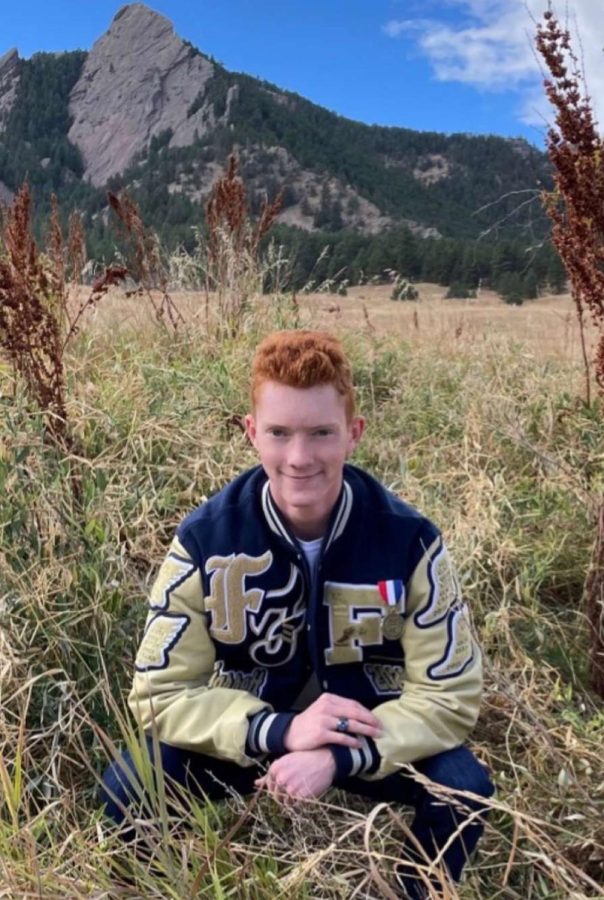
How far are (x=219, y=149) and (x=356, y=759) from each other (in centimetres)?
8528

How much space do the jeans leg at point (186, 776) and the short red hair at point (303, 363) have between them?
85 cm

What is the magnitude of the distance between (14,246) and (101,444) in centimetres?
92

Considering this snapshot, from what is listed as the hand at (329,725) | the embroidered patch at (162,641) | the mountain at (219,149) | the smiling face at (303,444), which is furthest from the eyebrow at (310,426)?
the mountain at (219,149)

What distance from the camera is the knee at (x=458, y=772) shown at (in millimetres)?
1966

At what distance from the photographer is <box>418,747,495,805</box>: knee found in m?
1.97

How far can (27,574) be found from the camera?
9.48ft

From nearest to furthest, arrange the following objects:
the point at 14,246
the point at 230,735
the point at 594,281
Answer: the point at 230,735 → the point at 594,281 → the point at 14,246

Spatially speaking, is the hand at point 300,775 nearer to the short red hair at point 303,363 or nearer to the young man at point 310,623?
the young man at point 310,623

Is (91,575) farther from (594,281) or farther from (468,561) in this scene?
(594,281)

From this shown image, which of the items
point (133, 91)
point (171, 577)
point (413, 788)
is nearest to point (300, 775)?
point (413, 788)

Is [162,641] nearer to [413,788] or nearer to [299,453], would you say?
[299,453]

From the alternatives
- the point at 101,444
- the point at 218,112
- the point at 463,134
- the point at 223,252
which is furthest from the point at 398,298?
the point at 463,134

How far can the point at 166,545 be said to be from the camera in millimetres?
3430

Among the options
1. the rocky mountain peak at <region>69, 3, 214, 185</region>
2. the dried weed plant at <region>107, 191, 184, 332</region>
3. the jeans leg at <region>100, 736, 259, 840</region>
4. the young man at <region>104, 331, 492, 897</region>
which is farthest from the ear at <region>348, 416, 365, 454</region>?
the rocky mountain peak at <region>69, 3, 214, 185</region>
